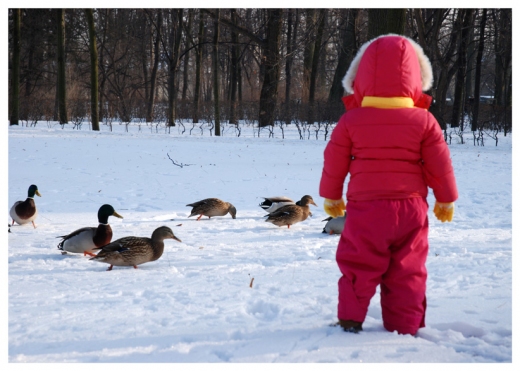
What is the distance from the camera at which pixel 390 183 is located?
3.54 m

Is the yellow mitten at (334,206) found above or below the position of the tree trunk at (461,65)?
below

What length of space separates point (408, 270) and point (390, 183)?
0.58 meters

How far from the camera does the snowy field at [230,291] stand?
343 centimetres

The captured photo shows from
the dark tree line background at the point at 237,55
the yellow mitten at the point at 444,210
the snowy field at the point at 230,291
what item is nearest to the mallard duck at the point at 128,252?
the snowy field at the point at 230,291

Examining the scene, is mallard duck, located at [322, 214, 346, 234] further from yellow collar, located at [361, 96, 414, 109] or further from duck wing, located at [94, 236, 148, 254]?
yellow collar, located at [361, 96, 414, 109]

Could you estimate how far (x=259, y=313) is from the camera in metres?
4.16

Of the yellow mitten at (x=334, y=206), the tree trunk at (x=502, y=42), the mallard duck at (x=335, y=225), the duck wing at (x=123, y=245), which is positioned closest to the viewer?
the yellow mitten at (x=334, y=206)

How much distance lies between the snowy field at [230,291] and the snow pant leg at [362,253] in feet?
0.72

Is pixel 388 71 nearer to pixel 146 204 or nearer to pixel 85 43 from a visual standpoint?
pixel 146 204

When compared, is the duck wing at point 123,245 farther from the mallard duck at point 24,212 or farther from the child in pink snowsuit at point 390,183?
the mallard duck at point 24,212

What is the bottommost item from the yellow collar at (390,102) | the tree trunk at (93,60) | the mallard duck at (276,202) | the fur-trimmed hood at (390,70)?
the mallard duck at (276,202)

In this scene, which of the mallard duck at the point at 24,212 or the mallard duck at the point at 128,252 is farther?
the mallard duck at the point at 24,212

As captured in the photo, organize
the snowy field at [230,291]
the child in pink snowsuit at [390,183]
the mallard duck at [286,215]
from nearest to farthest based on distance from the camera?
the snowy field at [230,291] → the child in pink snowsuit at [390,183] → the mallard duck at [286,215]

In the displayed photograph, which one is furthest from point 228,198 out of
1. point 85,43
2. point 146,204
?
point 85,43
